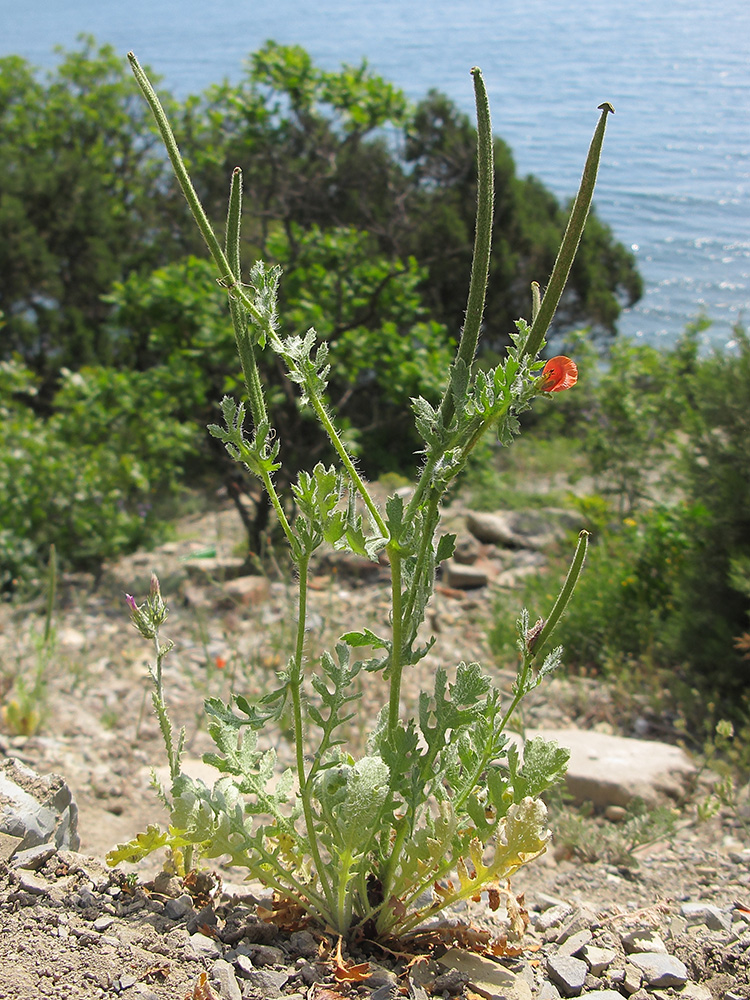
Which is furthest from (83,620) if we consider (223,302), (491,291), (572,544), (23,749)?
(491,291)

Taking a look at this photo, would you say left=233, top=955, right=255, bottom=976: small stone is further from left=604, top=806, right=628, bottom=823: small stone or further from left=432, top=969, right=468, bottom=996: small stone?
left=604, top=806, right=628, bottom=823: small stone

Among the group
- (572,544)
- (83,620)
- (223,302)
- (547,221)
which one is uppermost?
(547,221)

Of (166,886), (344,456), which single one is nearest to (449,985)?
(166,886)

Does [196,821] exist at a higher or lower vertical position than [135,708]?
higher

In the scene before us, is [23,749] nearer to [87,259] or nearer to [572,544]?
[572,544]

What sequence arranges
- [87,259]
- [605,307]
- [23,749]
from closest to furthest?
[23,749]
[87,259]
[605,307]
